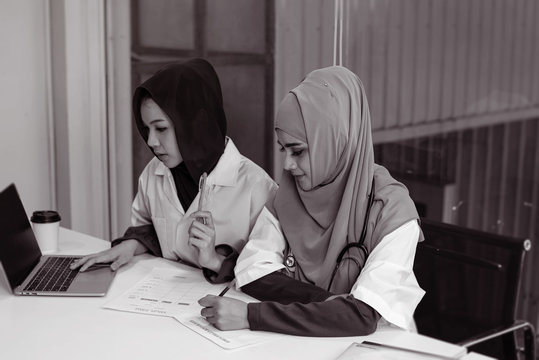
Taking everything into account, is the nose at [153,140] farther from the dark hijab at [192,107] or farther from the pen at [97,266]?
the pen at [97,266]

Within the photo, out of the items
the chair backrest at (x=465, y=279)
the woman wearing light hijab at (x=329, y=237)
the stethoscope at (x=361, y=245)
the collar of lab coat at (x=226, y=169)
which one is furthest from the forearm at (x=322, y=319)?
the collar of lab coat at (x=226, y=169)

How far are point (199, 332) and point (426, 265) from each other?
767 millimetres

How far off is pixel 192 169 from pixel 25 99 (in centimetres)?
135

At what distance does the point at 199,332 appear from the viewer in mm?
1479

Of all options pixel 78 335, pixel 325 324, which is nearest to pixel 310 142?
pixel 325 324

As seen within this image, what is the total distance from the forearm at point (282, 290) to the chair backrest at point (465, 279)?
434 millimetres

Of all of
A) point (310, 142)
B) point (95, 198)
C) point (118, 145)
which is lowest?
point (95, 198)

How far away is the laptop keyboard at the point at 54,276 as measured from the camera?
1.77m

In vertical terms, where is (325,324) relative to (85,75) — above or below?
below

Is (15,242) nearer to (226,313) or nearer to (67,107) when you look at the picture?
(226,313)

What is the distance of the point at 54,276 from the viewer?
6.07ft

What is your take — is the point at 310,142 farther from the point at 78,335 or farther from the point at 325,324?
the point at 78,335

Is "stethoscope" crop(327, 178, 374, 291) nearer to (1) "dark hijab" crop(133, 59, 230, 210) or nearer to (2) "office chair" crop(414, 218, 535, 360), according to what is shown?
(2) "office chair" crop(414, 218, 535, 360)

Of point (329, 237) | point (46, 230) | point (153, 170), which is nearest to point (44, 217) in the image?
point (46, 230)
